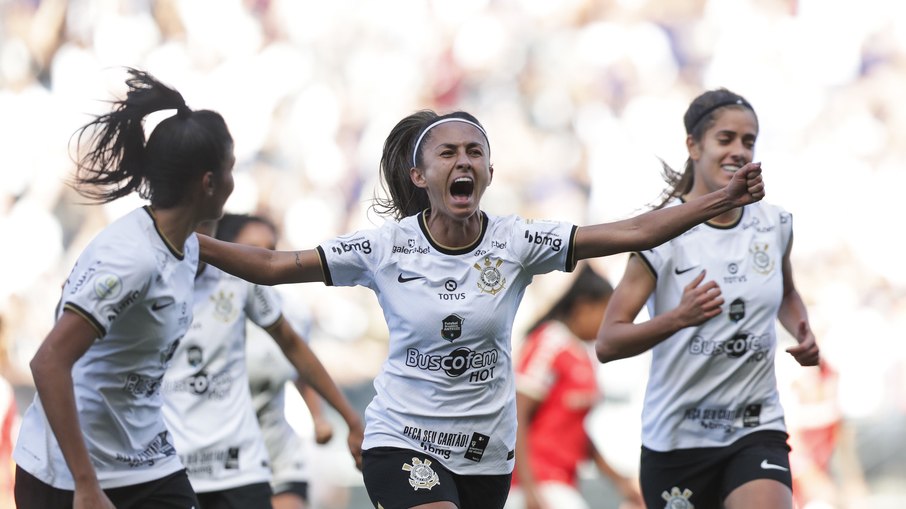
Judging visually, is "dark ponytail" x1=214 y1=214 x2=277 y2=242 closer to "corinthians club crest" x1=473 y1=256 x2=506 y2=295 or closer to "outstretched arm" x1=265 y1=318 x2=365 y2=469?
"outstretched arm" x1=265 y1=318 x2=365 y2=469

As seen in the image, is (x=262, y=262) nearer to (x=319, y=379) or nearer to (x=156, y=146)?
(x=156, y=146)

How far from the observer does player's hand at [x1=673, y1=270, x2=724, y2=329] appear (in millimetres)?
4887

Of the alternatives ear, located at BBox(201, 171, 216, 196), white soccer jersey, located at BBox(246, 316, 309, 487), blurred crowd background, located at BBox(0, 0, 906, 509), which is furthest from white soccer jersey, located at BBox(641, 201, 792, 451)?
blurred crowd background, located at BBox(0, 0, 906, 509)

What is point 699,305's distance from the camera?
4910 millimetres

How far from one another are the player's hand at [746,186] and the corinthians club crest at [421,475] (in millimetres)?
1386

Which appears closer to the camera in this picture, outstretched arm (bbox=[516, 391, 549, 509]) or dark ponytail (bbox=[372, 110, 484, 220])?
dark ponytail (bbox=[372, 110, 484, 220])

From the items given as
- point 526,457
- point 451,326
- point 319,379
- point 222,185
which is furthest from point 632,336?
point 526,457

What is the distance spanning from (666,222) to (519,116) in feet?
35.5

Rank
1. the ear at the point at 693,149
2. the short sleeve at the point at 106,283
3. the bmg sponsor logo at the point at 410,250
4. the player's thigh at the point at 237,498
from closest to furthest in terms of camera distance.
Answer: the short sleeve at the point at 106,283
the bmg sponsor logo at the point at 410,250
the ear at the point at 693,149
the player's thigh at the point at 237,498

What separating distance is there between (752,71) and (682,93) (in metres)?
0.91

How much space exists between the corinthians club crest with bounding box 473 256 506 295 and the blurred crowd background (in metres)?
9.49

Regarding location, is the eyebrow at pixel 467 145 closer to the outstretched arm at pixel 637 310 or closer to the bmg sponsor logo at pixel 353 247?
the bmg sponsor logo at pixel 353 247

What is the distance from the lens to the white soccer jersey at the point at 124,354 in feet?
13.8

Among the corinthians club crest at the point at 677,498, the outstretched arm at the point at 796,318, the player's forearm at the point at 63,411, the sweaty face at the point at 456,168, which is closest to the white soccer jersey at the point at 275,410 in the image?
the corinthians club crest at the point at 677,498
